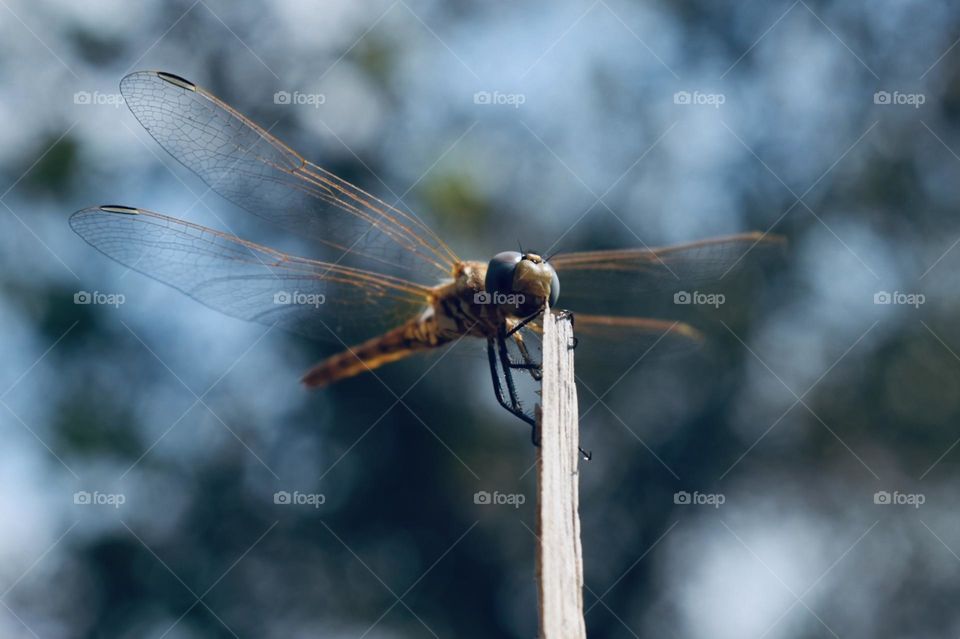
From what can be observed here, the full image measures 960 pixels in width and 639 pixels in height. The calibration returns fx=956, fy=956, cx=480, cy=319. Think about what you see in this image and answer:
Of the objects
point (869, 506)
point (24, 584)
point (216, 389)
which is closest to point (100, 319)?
point (216, 389)
